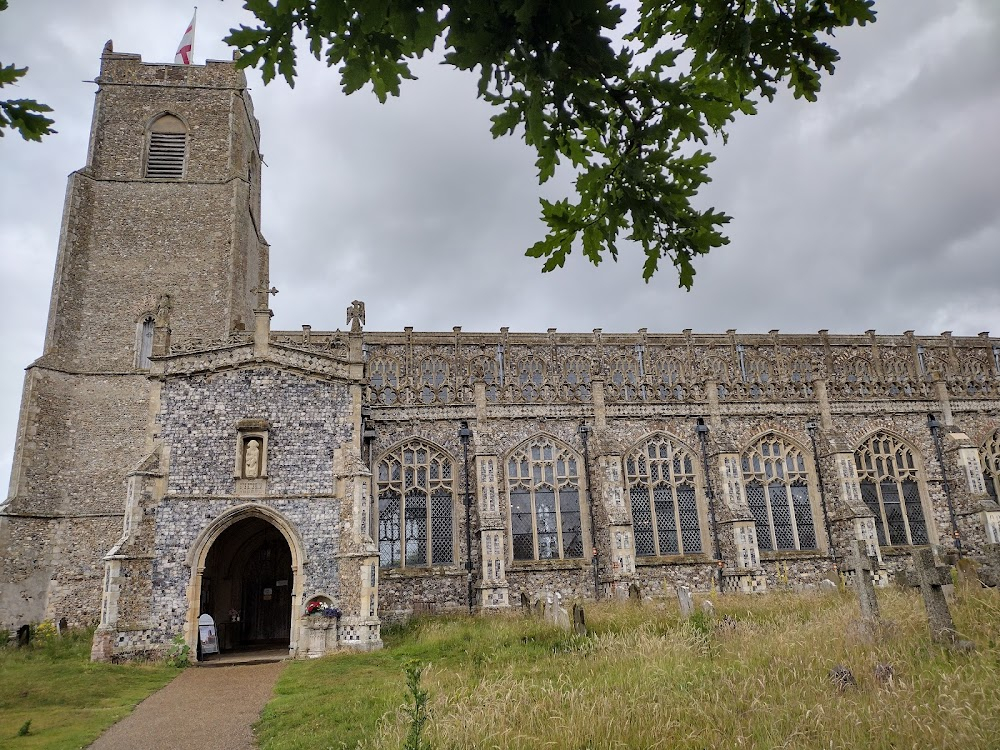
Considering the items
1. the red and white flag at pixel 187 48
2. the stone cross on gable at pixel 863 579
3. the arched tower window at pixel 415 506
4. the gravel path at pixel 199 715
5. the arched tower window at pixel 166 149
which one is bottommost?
the gravel path at pixel 199 715

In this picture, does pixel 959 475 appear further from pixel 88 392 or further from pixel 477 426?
pixel 88 392

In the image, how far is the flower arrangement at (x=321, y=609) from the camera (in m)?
15.7

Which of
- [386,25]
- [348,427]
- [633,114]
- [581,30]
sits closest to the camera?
[581,30]

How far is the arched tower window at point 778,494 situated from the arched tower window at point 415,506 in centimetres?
945

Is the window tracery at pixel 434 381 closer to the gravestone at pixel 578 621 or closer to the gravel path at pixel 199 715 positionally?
the gravestone at pixel 578 621

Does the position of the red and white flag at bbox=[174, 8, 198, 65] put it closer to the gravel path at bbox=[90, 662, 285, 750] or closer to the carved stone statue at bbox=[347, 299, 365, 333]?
the carved stone statue at bbox=[347, 299, 365, 333]

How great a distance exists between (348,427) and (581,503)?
24.7ft

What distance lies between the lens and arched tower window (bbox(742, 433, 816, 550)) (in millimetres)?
21859

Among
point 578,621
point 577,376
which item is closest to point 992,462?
point 577,376

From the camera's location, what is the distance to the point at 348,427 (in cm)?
1792

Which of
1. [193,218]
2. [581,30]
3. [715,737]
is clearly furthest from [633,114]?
[193,218]

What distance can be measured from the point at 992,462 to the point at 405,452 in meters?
19.3

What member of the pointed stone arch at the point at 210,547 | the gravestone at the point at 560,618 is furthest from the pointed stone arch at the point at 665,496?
the pointed stone arch at the point at 210,547

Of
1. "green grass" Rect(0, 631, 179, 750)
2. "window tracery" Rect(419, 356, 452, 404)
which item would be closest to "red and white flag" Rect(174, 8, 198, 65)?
"window tracery" Rect(419, 356, 452, 404)
